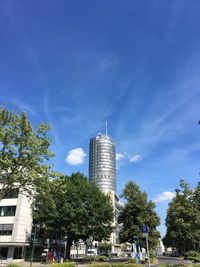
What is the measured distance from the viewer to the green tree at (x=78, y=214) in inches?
1663

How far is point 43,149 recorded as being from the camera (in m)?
26.4

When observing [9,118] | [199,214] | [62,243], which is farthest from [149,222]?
[9,118]

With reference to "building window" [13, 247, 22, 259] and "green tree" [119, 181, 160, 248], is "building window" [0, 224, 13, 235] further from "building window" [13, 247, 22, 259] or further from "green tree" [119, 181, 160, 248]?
"green tree" [119, 181, 160, 248]

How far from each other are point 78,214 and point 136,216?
1657 centimetres

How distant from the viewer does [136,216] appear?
2133 inches

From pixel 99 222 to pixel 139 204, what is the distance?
41.6 ft

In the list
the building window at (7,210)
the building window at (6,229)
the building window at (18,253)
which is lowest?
the building window at (18,253)

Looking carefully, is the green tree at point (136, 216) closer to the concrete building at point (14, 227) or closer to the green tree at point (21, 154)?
the concrete building at point (14, 227)

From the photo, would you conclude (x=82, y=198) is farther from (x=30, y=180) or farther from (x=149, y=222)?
(x=30, y=180)

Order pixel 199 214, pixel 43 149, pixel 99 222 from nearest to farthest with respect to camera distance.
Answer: pixel 199 214, pixel 43 149, pixel 99 222

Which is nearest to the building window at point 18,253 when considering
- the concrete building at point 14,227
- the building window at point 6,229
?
the concrete building at point 14,227

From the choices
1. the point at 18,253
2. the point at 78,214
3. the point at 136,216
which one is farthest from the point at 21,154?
the point at 136,216

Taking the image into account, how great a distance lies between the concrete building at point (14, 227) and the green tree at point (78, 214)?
262cm

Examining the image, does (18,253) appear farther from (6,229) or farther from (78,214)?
A: (78,214)
